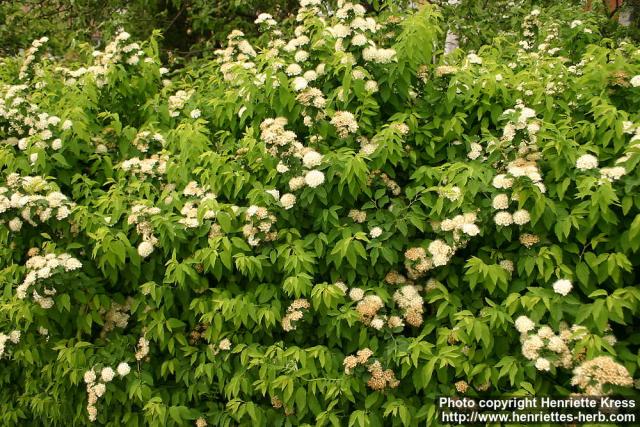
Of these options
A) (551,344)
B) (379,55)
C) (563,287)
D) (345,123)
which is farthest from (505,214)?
(379,55)

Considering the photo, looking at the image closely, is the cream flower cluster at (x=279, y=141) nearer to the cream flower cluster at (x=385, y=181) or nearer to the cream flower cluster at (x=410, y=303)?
the cream flower cluster at (x=385, y=181)

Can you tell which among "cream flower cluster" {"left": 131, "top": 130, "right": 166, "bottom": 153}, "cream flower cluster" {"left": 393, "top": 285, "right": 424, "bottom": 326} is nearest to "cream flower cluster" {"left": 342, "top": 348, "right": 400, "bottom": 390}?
"cream flower cluster" {"left": 393, "top": 285, "right": 424, "bottom": 326}

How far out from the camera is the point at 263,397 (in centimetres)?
352

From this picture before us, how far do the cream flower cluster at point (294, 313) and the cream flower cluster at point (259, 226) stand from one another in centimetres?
40

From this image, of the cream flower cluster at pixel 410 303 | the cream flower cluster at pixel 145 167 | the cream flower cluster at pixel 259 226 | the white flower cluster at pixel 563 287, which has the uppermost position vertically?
the cream flower cluster at pixel 145 167

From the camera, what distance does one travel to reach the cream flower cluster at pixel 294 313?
3.29 m

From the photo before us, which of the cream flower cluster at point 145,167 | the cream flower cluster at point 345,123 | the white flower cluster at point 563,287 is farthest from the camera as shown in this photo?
the cream flower cluster at point 145,167

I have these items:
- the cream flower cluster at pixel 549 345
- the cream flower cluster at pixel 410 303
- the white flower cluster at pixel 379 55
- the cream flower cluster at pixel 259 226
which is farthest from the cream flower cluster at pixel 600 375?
the white flower cluster at pixel 379 55

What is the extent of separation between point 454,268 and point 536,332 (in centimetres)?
65

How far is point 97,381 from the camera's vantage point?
11.7 feet

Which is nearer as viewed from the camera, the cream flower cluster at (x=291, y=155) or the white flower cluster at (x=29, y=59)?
the cream flower cluster at (x=291, y=155)

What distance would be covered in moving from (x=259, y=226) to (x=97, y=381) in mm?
1394

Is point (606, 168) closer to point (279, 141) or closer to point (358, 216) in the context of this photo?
point (358, 216)

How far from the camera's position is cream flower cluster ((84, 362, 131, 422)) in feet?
11.5
